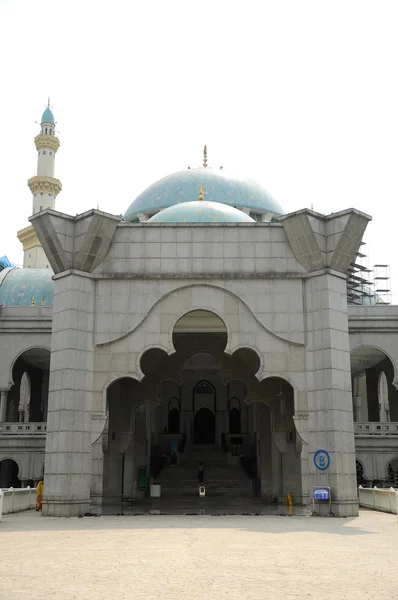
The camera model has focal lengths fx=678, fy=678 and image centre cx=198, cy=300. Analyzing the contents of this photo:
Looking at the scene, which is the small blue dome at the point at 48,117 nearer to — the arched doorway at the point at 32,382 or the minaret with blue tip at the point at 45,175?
the minaret with blue tip at the point at 45,175

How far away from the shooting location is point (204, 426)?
56.3 m

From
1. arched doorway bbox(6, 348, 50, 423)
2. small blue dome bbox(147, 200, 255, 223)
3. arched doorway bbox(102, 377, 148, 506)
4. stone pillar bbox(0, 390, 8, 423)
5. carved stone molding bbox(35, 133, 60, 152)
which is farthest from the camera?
carved stone molding bbox(35, 133, 60, 152)

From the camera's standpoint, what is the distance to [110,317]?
2542cm

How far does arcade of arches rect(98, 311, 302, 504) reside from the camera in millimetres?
30172

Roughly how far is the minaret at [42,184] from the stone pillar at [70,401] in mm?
44504

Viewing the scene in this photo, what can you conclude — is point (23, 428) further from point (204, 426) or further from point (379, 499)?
point (204, 426)

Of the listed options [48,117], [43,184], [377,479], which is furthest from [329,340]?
[48,117]

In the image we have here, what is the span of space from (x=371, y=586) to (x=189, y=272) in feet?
54.1

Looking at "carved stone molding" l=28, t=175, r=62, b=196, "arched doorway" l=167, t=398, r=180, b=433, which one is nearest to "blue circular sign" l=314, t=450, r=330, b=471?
"arched doorway" l=167, t=398, r=180, b=433

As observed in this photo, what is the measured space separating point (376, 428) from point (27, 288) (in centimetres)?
2562

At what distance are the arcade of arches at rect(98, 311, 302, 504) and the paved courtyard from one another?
29.9ft

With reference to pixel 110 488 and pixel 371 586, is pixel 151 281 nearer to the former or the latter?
pixel 110 488

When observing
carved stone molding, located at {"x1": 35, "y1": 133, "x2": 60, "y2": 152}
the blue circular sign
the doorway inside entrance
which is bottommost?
the blue circular sign

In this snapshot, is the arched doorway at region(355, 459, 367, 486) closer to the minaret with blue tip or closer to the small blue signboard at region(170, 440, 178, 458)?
the small blue signboard at region(170, 440, 178, 458)
